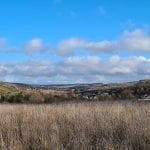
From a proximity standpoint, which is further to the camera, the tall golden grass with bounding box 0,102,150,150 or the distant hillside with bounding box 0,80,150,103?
the distant hillside with bounding box 0,80,150,103

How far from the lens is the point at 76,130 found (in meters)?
11.4

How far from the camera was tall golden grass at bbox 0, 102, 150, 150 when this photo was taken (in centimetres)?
974

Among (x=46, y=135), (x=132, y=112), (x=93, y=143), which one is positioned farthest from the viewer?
(x=132, y=112)

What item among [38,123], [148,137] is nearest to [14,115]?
[38,123]

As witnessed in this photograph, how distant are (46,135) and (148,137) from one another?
236 centimetres

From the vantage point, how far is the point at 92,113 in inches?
545

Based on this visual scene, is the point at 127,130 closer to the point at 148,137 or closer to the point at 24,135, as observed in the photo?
the point at 148,137

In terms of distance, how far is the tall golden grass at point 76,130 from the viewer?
974cm

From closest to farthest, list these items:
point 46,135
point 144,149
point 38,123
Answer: point 144,149
point 46,135
point 38,123

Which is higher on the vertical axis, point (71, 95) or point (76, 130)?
point (71, 95)

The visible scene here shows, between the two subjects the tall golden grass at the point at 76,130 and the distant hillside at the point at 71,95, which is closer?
the tall golden grass at the point at 76,130

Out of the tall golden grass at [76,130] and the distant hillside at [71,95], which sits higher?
the distant hillside at [71,95]

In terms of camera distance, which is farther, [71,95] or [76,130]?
[71,95]

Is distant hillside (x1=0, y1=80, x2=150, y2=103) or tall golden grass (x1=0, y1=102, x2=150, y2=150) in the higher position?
distant hillside (x1=0, y1=80, x2=150, y2=103)
